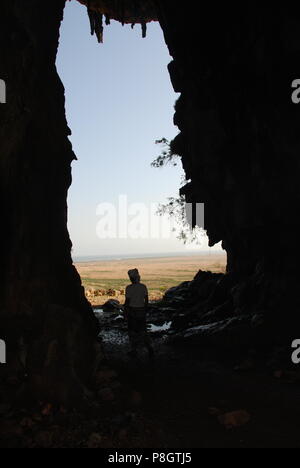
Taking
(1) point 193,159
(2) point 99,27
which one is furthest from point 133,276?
(2) point 99,27

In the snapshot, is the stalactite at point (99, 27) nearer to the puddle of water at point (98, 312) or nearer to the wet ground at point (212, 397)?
the puddle of water at point (98, 312)

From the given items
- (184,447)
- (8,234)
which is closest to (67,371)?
(184,447)

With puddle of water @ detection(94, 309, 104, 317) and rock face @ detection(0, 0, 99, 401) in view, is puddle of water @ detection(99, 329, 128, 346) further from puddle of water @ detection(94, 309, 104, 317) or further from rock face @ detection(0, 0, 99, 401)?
puddle of water @ detection(94, 309, 104, 317)

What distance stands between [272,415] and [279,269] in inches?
263

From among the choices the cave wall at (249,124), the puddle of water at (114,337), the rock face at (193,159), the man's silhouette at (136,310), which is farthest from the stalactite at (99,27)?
the puddle of water at (114,337)

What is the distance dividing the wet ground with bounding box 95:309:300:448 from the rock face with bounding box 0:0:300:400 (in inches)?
60.8

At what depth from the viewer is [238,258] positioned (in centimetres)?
1714

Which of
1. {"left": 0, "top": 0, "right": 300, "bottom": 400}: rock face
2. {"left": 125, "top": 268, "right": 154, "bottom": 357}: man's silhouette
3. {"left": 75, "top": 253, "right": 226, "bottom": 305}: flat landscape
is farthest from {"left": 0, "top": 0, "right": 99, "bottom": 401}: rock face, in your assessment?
{"left": 75, "top": 253, "right": 226, "bottom": 305}: flat landscape

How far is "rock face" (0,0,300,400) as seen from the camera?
25.7 feet

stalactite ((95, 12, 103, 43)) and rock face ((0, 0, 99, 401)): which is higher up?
stalactite ((95, 12, 103, 43))

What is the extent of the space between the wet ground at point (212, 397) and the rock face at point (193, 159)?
5.07ft

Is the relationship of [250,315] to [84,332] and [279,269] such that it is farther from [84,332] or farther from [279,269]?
[84,332]
